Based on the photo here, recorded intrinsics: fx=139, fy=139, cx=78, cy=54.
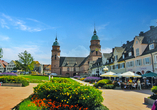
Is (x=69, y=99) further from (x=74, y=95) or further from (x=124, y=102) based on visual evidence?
(x=124, y=102)

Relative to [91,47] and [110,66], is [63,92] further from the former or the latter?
[91,47]

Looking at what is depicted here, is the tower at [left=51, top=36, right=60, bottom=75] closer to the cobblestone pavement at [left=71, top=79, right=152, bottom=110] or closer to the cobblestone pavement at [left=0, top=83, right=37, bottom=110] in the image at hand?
the cobblestone pavement at [left=0, top=83, right=37, bottom=110]

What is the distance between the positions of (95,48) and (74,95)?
3345 inches

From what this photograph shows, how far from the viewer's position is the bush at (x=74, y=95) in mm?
7191

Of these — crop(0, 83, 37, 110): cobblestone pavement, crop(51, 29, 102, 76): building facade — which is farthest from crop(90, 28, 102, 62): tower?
crop(0, 83, 37, 110): cobblestone pavement

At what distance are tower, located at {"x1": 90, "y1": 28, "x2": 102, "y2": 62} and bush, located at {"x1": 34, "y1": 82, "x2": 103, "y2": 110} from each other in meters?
80.5

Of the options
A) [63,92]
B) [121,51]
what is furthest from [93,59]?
[63,92]

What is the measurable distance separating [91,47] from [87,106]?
282ft

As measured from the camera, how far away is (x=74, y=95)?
7703mm

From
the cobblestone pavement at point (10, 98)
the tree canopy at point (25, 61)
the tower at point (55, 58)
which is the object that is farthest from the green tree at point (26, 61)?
the cobblestone pavement at point (10, 98)

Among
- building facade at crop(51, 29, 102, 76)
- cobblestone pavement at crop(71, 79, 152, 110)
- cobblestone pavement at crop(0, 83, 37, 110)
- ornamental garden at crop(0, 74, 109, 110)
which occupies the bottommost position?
cobblestone pavement at crop(71, 79, 152, 110)

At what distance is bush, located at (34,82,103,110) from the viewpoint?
7191 mm

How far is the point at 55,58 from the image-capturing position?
104 metres

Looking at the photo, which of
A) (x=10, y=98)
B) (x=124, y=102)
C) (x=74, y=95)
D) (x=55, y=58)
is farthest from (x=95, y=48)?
(x=74, y=95)
